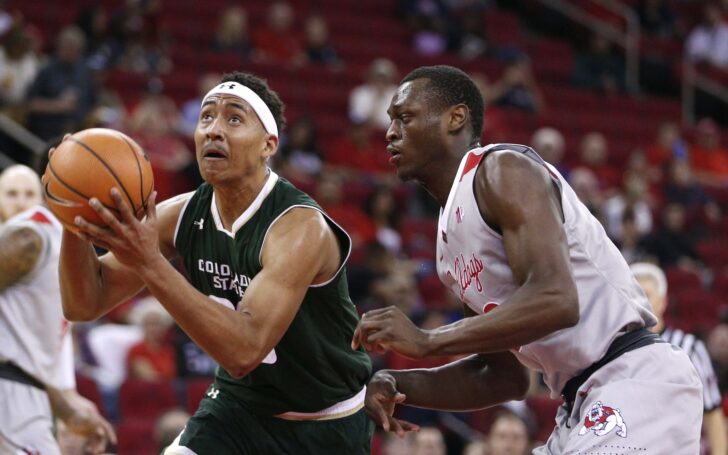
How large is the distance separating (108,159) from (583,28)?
564 inches

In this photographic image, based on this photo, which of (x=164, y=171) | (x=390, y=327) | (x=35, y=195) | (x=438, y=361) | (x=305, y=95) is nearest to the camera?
(x=390, y=327)

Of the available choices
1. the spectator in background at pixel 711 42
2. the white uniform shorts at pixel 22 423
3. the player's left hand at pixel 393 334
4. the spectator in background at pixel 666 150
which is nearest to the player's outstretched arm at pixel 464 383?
the player's left hand at pixel 393 334

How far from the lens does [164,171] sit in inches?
387

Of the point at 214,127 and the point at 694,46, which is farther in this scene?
the point at 694,46

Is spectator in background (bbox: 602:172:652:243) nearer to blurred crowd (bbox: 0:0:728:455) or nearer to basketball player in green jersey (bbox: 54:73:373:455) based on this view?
blurred crowd (bbox: 0:0:728:455)

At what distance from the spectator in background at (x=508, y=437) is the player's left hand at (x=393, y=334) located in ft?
13.7

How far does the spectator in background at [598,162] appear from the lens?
44.0ft

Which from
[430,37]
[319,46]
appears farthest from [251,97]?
[430,37]

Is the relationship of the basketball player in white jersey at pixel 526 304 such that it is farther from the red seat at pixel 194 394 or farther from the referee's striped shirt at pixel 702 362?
the red seat at pixel 194 394

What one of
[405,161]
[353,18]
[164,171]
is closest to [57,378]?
[405,161]

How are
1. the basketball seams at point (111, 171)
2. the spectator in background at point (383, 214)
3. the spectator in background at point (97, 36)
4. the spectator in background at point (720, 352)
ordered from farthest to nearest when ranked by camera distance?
the spectator in background at point (97, 36) → the spectator in background at point (383, 214) → the spectator in background at point (720, 352) → the basketball seams at point (111, 171)

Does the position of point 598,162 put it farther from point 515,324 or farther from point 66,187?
point 66,187

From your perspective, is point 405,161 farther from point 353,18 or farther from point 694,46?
point 694,46

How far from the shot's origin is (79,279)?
13.6ft
